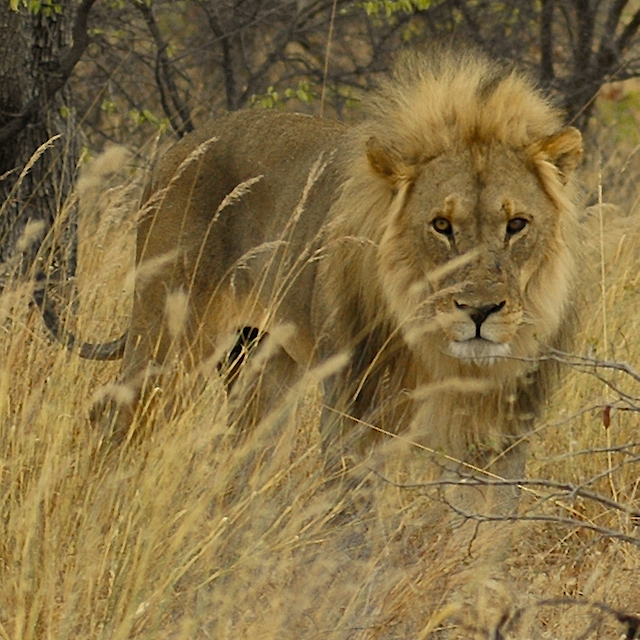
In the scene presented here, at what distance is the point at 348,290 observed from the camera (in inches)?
167

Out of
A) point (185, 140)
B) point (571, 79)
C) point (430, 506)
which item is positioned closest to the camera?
point (430, 506)

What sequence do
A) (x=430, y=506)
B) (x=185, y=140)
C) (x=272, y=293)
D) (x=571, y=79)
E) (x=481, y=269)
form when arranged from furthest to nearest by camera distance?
(x=571, y=79) → (x=185, y=140) → (x=272, y=293) → (x=430, y=506) → (x=481, y=269)

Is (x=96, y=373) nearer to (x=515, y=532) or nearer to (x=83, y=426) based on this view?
(x=83, y=426)

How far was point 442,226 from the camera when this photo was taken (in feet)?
12.6

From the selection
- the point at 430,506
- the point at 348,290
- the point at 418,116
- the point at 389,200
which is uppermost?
the point at 418,116

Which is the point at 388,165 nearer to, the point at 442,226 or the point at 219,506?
the point at 442,226

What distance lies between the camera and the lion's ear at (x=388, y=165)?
4.01m

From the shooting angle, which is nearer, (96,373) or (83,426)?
(83,426)

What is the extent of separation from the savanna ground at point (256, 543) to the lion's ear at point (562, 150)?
42 centimetres

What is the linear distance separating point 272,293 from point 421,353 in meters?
0.72

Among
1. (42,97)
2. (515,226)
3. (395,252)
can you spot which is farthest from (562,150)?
(42,97)

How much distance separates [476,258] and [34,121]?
2321mm

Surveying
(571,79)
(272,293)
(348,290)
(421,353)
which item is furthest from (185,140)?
(571,79)

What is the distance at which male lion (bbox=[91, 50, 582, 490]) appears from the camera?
3.82 m
